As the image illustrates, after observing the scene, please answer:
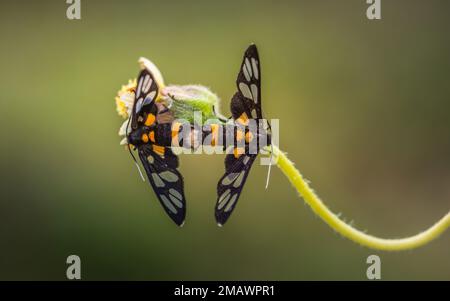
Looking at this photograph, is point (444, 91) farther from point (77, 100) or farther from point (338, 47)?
point (77, 100)

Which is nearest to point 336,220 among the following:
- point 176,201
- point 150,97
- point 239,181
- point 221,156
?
point 239,181

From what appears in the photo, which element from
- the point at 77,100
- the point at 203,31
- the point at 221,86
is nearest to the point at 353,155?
the point at 221,86

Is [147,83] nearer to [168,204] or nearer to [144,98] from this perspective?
[144,98]

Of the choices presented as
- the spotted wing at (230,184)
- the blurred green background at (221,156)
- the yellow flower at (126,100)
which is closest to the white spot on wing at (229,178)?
the spotted wing at (230,184)

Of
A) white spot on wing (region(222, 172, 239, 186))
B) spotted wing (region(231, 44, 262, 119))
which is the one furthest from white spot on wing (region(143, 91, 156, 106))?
white spot on wing (region(222, 172, 239, 186))

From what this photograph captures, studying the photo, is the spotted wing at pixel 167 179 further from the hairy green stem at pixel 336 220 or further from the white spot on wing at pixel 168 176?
the hairy green stem at pixel 336 220

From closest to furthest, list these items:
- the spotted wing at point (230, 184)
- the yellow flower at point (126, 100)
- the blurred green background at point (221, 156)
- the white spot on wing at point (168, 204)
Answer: the spotted wing at point (230, 184) → the white spot on wing at point (168, 204) → the yellow flower at point (126, 100) → the blurred green background at point (221, 156)
